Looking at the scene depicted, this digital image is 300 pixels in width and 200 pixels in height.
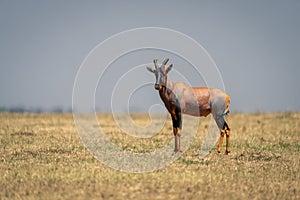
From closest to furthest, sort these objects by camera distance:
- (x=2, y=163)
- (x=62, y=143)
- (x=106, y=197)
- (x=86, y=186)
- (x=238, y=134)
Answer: (x=106, y=197) → (x=86, y=186) → (x=2, y=163) → (x=62, y=143) → (x=238, y=134)

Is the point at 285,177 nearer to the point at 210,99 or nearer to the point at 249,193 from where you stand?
the point at 249,193

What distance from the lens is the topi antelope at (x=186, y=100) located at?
679 inches

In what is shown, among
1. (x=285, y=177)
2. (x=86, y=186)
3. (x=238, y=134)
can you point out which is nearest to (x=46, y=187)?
(x=86, y=186)

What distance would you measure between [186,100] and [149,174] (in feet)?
14.6

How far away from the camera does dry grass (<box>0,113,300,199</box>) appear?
11.7 m

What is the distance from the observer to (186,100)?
1791 cm

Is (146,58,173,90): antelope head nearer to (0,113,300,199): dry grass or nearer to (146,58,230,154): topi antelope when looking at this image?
(146,58,230,154): topi antelope

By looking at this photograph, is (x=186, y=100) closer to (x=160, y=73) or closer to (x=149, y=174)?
(x=160, y=73)

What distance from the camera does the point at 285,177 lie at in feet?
45.9

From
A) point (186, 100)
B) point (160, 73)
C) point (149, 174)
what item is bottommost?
point (149, 174)

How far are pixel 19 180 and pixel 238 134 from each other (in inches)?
585

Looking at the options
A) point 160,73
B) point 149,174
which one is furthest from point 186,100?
point 149,174

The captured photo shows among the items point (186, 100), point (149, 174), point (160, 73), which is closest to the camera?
point (149, 174)

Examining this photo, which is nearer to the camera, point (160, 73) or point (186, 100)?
point (160, 73)
